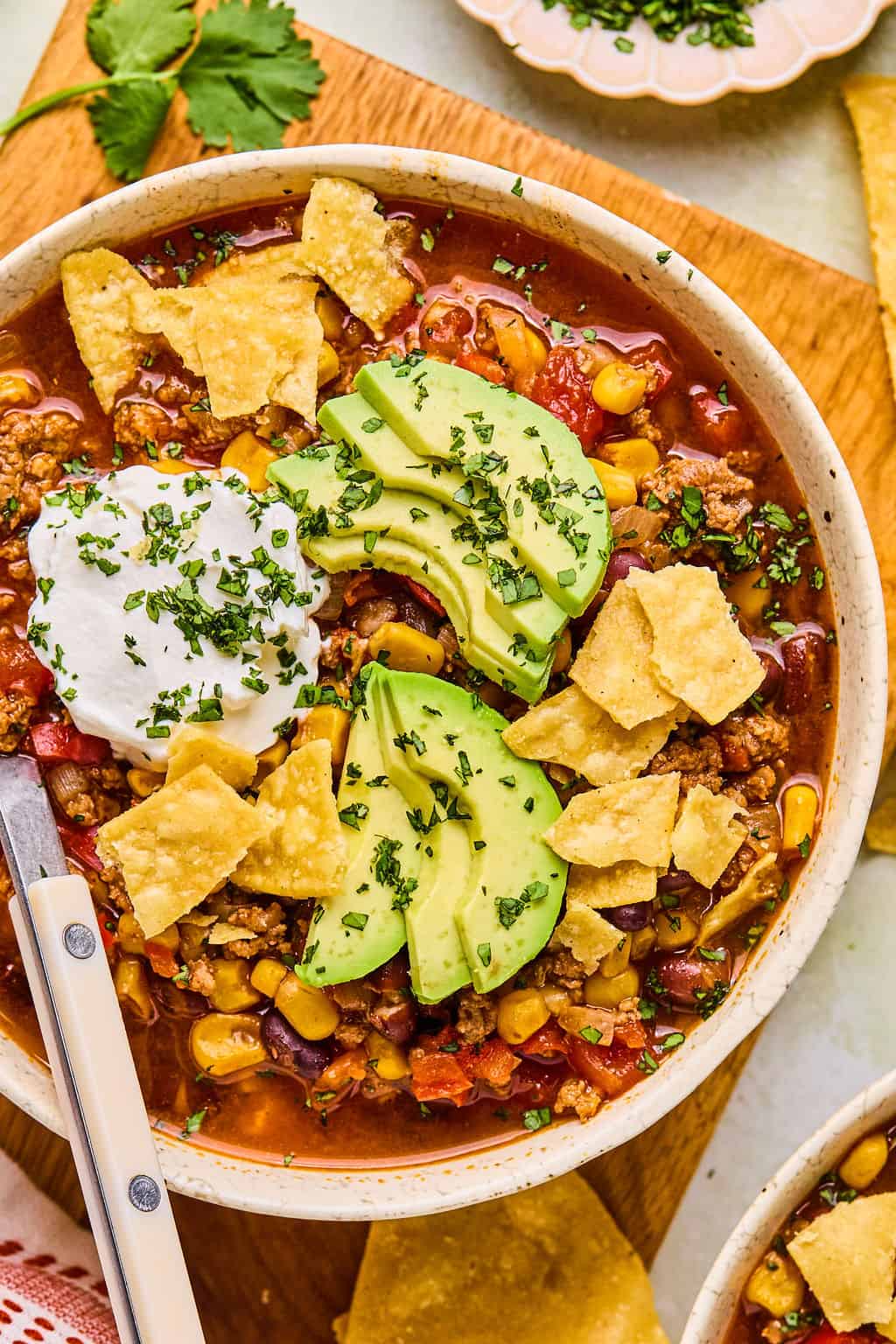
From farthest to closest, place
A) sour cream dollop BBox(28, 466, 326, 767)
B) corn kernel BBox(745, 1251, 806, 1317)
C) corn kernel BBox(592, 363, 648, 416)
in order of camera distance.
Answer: corn kernel BBox(745, 1251, 806, 1317) → corn kernel BBox(592, 363, 648, 416) → sour cream dollop BBox(28, 466, 326, 767)

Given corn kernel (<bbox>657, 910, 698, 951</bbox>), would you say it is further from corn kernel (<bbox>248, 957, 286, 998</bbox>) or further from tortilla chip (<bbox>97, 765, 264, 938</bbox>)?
tortilla chip (<bbox>97, 765, 264, 938</bbox>)

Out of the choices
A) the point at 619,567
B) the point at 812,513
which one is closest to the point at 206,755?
the point at 619,567

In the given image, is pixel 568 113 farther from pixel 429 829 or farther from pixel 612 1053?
pixel 612 1053

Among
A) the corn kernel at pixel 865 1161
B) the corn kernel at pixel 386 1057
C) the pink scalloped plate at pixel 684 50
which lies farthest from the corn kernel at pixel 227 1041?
the pink scalloped plate at pixel 684 50

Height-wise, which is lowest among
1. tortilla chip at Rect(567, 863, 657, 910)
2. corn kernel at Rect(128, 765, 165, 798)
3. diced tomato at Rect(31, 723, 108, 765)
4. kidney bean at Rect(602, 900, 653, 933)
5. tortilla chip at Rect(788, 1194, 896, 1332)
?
tortilla chip at Rect(788, 1194, 896, 1332)

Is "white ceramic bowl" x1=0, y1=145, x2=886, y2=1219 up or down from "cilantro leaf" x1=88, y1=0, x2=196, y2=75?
down

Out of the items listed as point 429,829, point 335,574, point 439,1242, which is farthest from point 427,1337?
point 335,574

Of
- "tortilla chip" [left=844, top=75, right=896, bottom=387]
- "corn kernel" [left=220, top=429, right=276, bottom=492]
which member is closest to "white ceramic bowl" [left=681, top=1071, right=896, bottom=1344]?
"corn kernel" [left=220, top=429, right=276, bottom=492]
